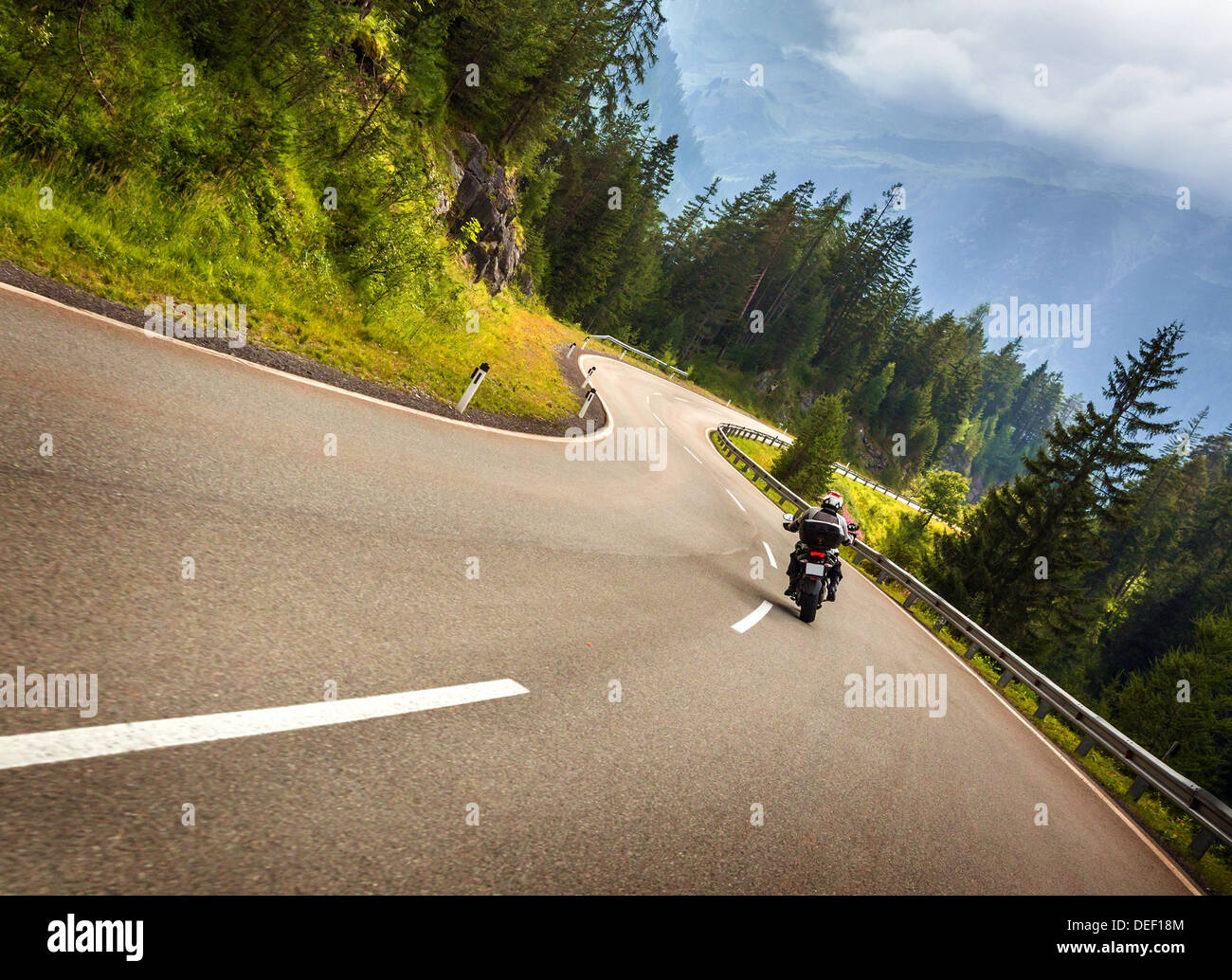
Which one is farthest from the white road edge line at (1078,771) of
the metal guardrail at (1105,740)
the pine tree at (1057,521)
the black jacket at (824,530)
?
the pine tree at (1057,521)

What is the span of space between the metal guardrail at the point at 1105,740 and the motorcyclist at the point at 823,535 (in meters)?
4.82

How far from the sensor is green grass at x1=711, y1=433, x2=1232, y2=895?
755 cm

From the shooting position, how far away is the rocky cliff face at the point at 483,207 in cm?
2778

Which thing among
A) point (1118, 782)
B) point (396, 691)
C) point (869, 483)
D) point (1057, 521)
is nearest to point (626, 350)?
point (869, 483)

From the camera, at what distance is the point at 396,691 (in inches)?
143

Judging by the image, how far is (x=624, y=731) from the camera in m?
4.45

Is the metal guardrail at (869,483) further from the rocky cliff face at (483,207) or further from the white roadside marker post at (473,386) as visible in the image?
the white roadside marker post at (473,386)

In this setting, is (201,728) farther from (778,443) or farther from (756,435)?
(778,443)

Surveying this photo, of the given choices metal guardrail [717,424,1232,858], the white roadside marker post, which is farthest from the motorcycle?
the white roadside marker post

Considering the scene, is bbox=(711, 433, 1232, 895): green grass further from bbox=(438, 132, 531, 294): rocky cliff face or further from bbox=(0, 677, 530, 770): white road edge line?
bbox=(438, 132, 531, 294): rocky cliff face

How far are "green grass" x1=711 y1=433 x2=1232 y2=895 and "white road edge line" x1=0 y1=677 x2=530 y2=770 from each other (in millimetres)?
9482

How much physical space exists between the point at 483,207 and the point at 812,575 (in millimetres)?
27136

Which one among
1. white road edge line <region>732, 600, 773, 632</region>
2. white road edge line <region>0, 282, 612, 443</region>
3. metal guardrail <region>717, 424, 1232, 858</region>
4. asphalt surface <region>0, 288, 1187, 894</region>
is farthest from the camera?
white road edge line <region>732, 600, 773, 632</region>
